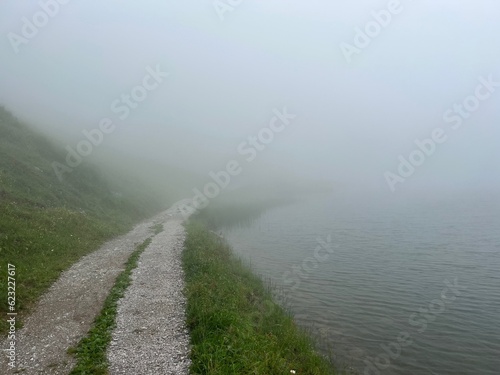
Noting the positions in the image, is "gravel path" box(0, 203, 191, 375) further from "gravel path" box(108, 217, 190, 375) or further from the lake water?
the lake water

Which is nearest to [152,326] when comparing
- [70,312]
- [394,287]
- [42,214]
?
[70,312]

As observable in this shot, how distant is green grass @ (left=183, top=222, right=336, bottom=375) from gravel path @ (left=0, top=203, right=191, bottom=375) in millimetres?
976

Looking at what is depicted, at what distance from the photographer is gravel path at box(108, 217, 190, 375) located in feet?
41.7

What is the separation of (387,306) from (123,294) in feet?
64.5

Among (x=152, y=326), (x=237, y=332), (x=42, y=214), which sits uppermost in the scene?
(x=42, y=214)

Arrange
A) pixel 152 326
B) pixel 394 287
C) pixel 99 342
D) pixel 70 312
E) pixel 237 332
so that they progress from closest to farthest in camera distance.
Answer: pixel 99 342
pixel 237 332
pixel 152 326
pixel 70 312
pixel 394 287

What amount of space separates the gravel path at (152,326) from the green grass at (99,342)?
0.28m

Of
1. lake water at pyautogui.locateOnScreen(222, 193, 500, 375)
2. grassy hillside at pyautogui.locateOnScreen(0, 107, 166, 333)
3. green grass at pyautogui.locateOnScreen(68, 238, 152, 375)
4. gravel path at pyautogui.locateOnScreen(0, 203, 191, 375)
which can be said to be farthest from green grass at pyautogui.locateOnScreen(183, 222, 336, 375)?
grassy hillside at pyautogui.locateOnScreen(0, 107, 166, 333)

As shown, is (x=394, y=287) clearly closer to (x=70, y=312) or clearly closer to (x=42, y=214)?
(x=70, y=312)

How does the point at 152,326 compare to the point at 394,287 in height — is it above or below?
above

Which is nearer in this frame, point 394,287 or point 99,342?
point 99,342

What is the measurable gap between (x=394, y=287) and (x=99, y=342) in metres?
25.6

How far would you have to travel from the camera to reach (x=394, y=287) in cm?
3075

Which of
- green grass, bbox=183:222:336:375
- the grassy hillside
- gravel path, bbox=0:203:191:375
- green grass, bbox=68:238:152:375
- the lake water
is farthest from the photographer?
the grassy hillside
